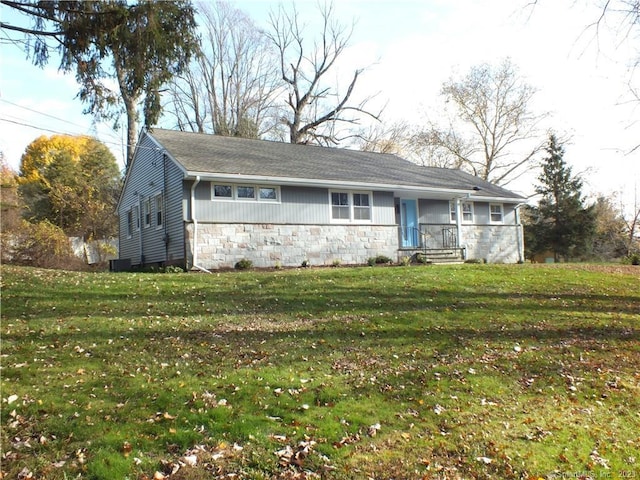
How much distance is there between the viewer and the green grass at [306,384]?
4.20 m

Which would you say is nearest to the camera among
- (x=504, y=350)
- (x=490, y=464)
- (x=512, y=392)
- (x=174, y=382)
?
(x=490, y=464)

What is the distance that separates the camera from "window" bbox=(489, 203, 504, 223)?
2386 cm

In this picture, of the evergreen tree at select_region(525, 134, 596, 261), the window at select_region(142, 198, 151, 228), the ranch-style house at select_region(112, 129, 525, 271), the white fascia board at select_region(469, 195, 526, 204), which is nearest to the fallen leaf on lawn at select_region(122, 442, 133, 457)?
the ranch-style house at select_region(112, 129, 525, 271)

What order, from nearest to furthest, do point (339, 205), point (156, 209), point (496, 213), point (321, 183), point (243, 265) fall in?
point (243, 265) < point (321, 183) < point (156, 209) < point (339, 205) < point (496, 213)

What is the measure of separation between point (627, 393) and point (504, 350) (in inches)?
67.2

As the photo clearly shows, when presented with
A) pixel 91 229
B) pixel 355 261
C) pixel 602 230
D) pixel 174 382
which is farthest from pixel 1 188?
pixel 602 230

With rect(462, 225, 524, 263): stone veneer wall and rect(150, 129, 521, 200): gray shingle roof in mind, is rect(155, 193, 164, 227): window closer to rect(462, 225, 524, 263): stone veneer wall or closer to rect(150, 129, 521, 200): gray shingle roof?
rect(150, 129, 521, 200): gray shingle roof

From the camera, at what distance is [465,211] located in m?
22.8

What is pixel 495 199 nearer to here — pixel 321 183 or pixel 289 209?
pixel 321 183

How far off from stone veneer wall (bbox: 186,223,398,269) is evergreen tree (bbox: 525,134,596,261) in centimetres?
2015

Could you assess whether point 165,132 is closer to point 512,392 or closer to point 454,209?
point 454,209

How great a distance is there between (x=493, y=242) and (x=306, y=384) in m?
19.1

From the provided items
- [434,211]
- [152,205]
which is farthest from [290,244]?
[434,211]

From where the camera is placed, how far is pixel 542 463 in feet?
14.8
